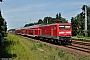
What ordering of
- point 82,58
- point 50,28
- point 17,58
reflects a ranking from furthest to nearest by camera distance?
1. point 50,28
2. point 82,58
3. point 17,58

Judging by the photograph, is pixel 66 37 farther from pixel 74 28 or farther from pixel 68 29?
pixel 74 28

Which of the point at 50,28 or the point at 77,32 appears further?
the point at 77,32

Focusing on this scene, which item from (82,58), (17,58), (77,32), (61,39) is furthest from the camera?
(77,32)

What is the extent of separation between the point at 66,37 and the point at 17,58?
14.7 metres

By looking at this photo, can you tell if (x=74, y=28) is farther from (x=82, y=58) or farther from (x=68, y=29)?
(x=82, y=58)

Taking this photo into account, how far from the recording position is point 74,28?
71.1 meters

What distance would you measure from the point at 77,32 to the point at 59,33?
40012 mm

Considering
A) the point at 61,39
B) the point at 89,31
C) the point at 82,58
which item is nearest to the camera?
the point at 82,58

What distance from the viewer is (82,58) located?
18.3 metres

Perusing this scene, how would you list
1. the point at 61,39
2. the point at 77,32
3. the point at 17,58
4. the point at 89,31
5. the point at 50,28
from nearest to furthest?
the point at 17,58, the point at 61,39, the point at 50,28, the point at 89,31, the point at 77,32

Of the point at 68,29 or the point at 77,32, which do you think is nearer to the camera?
the point at 68,29

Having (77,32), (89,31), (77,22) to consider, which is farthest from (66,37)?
(77,22)

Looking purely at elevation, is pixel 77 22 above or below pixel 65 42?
above

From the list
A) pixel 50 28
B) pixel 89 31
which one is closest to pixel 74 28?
pixel 89 31
